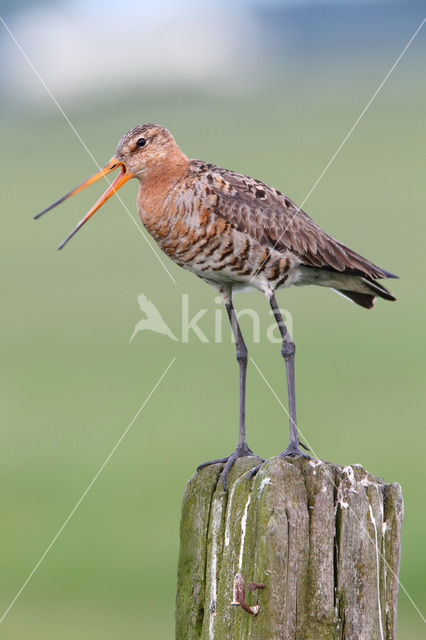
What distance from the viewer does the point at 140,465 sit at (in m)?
17.2

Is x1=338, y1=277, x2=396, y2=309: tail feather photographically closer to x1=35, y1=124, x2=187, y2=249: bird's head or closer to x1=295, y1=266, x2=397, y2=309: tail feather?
x1=295, y1=266, x2=397, y2=309: tail feather

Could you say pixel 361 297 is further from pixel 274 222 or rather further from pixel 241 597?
pixel 241 597

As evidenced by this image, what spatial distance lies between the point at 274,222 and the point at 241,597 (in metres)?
3.50

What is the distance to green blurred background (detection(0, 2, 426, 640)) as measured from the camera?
1296cm

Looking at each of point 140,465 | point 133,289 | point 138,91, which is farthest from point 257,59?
point 140,465

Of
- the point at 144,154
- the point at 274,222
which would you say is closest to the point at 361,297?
the point at 274,222

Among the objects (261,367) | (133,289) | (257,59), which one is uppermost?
(257,59)

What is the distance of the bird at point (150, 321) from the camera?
2588cm

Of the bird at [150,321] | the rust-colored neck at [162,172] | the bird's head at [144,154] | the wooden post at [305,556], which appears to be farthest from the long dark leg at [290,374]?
the bird at [150,321]

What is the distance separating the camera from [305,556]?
186 inches

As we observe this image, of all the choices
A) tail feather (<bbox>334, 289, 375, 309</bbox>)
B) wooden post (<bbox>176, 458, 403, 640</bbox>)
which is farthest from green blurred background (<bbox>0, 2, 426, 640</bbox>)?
wooden post (<bbox>176, 458, 403, 640</bbox>)

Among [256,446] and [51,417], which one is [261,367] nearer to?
[51,417]

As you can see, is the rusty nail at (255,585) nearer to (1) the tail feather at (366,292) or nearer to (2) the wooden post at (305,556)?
(2) the wooden post at (305,556)

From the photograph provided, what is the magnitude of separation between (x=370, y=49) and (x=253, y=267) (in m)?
72.0
